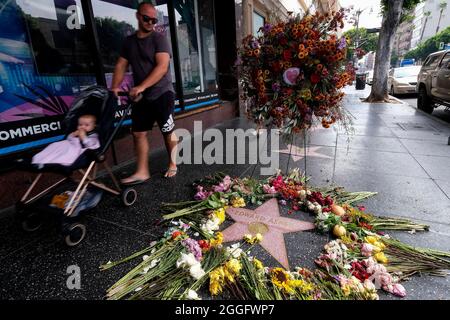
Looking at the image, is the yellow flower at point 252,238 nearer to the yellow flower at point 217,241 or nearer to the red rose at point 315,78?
the yellow flower at point 217,241

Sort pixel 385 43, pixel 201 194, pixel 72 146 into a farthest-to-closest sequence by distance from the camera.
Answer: pixel 385 43 < pixel 201 194 < pixel 72 146

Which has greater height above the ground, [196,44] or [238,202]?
[196,44]

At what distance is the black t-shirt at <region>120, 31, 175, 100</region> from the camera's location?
125 inches

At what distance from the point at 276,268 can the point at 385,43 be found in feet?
39.3

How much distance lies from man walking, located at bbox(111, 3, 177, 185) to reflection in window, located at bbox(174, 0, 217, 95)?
285cm

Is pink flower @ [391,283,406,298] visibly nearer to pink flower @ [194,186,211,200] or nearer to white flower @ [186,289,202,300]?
white flower @ [186,289,202,300]

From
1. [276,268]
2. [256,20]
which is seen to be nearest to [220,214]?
[276,268]

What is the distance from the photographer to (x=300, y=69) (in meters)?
2.52

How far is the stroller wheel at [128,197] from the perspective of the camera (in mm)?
2873

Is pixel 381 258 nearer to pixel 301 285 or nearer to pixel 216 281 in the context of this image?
pixel 301 285

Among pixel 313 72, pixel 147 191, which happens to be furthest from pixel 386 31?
pixel 147 191

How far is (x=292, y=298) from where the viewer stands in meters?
1.71

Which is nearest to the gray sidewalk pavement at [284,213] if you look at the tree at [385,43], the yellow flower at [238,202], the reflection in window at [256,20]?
the yellow flower at [238,202]
